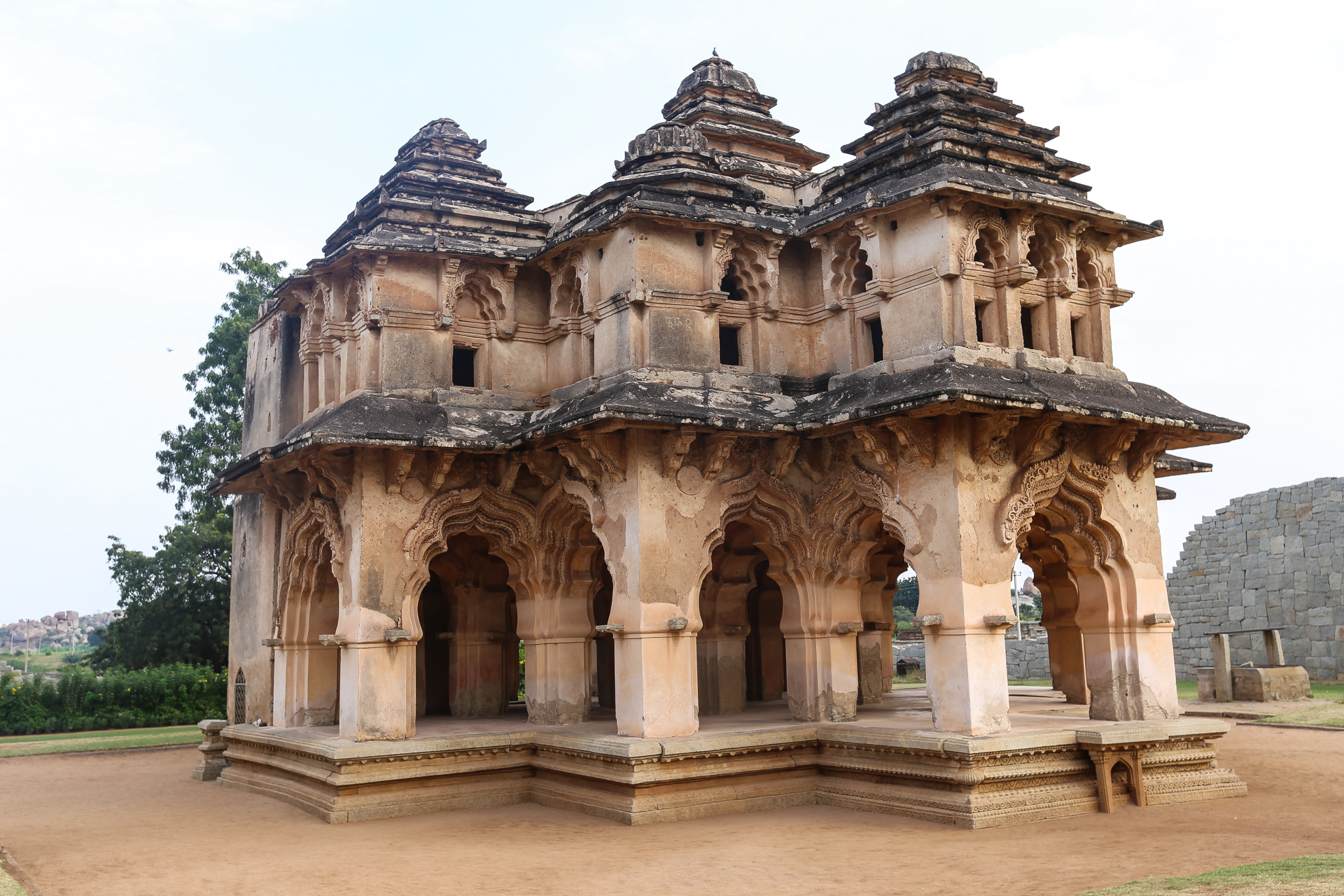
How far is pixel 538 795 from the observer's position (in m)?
13.2

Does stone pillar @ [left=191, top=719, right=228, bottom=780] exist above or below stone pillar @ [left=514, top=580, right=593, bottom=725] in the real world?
below

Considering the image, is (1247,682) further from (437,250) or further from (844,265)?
(437,250)

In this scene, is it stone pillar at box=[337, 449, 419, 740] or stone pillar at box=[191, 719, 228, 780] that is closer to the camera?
stone pillar at box=[337, 449, 419, 740]

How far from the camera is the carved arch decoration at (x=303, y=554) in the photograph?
13945 millimetres

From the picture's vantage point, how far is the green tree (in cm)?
3105

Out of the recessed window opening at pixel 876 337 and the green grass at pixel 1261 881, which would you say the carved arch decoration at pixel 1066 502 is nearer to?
the recessed window opening at pixel 876 337

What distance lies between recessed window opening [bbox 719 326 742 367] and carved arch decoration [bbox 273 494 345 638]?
499cm

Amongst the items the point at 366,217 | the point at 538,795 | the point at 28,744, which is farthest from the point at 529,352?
the point at 28,744

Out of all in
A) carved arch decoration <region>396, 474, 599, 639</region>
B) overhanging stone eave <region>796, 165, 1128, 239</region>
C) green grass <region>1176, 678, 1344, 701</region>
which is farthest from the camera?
green grass <region>1176, 678, 1344, 701</region>

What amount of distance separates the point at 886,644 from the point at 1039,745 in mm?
7491

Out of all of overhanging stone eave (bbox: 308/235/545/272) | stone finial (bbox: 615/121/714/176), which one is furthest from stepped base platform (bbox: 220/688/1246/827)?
stone finial (bbox: 615/121/714/176)

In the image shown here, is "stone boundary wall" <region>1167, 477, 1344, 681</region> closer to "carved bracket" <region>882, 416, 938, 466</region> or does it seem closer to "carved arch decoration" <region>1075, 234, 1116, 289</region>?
"carved arch decoration" <region>1075, 234, 1116, 289</region>

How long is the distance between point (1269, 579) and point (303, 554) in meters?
23.5

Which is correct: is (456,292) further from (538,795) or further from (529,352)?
(538,795)
